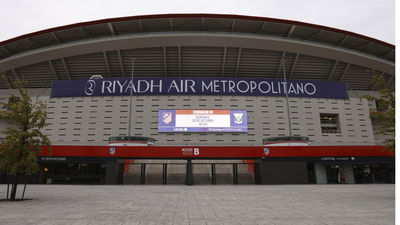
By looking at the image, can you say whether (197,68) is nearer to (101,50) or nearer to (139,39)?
(139,39)

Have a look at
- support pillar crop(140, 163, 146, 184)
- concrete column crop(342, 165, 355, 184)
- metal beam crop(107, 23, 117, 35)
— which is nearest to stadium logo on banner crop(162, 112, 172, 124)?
support pillar crop(140, 163, 146, 184)

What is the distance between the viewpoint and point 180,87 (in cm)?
3428

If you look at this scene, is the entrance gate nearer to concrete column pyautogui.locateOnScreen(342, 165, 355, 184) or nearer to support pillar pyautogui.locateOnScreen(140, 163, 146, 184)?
support pillar pyautogui.locateOnScreen(140, 163, 146, 184)

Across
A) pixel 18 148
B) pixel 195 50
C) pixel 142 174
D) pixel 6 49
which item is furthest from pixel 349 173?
pixel 6 49

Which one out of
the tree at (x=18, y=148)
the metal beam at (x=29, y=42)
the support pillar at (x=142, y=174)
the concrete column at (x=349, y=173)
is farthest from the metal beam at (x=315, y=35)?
the metal beam at (x=29, y=42)

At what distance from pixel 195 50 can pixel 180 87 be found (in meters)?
6.15

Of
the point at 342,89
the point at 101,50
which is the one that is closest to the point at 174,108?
the point at 101,50

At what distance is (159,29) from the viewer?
34812mm

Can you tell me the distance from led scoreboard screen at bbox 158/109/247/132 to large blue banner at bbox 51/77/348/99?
2.75 metres

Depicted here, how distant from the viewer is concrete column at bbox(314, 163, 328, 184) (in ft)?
73.8

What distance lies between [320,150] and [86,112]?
96.2ft

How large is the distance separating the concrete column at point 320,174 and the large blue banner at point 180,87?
46.5 ft

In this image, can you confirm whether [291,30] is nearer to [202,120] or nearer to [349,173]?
[202,120]

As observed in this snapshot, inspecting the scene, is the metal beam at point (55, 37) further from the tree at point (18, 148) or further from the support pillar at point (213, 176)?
the support pillar at point (213, 176)
